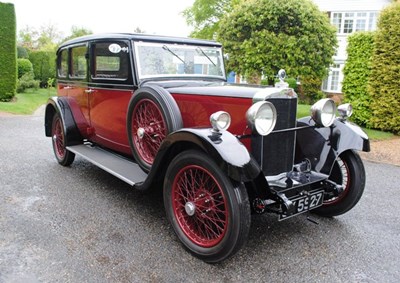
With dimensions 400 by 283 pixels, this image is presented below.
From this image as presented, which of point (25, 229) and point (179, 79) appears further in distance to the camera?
point (179, 79)

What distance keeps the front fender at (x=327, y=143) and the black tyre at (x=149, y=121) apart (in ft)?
4.19

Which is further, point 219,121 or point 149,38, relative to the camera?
point 149,38

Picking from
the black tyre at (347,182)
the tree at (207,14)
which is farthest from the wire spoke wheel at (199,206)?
the tree at (207,14)

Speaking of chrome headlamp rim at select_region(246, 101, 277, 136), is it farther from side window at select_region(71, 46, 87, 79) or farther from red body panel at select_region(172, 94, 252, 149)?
side window at select_region(71, 46, 87, 79)

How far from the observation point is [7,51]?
12172 millimetres

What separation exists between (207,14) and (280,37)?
Answer: 1254 cm

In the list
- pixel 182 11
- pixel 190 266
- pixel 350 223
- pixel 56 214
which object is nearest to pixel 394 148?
pixel 350 223

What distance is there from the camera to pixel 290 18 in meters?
9.02

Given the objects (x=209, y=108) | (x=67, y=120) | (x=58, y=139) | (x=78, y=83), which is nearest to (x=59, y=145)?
(x=58, y=139)

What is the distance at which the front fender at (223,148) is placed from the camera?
241 centimetres

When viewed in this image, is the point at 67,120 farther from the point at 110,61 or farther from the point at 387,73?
the point at 387,73

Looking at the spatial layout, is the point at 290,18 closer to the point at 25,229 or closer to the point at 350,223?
the point at 350,223

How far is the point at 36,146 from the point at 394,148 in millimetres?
7420

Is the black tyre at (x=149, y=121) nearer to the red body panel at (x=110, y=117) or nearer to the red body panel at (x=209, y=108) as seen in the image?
the red body panel at (x=209, y=108)
